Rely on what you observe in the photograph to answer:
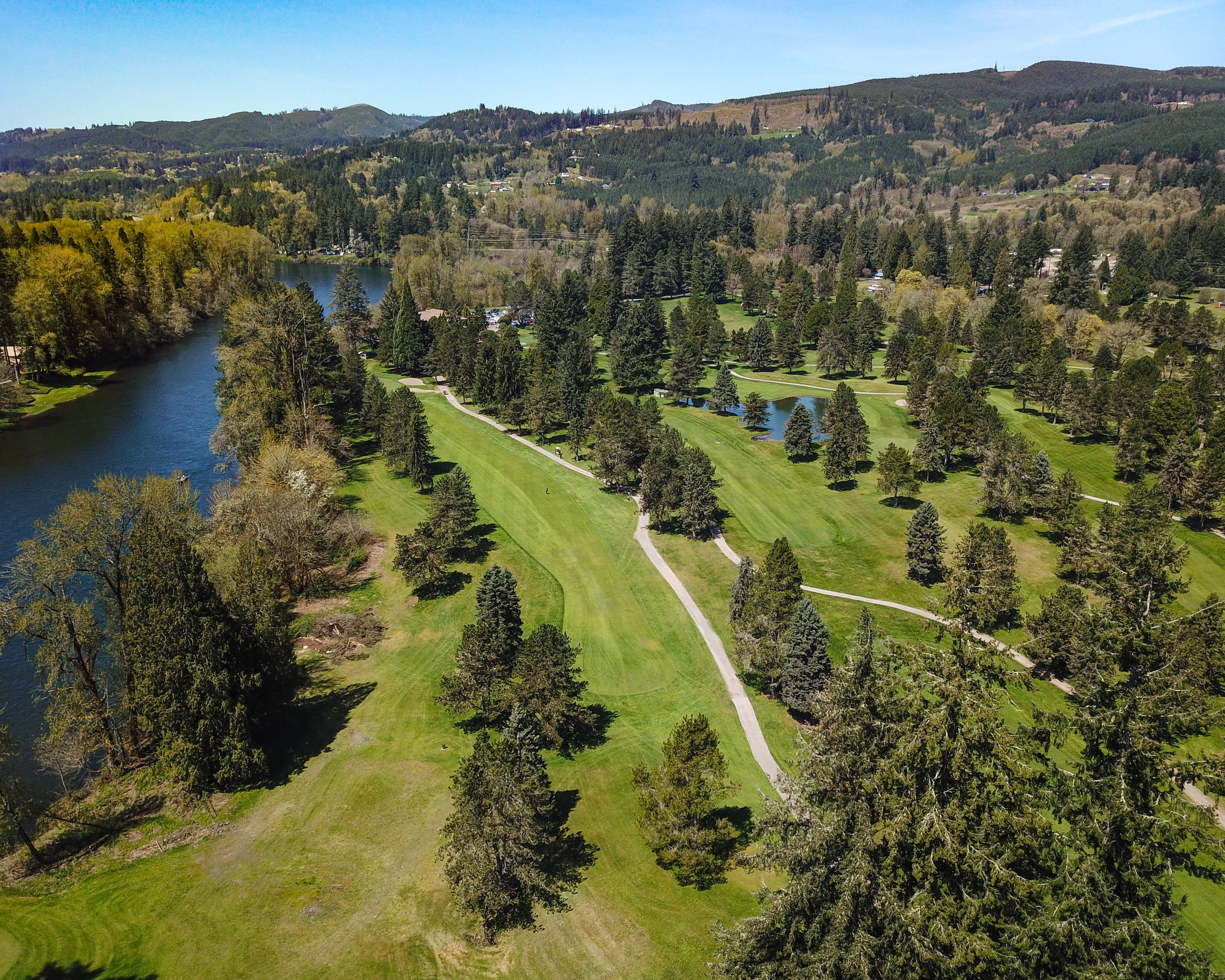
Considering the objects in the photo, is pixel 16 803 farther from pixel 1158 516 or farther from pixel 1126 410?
pixel 1126 410

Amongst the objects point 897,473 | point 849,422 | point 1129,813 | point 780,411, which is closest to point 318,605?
point 1129,813

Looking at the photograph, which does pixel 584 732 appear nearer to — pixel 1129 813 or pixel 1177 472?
pixel 1129 813

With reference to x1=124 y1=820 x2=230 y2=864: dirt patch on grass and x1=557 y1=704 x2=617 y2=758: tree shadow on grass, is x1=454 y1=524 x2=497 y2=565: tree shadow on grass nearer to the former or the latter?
x1=557 y1=704 x2=617 y2=758: tree shadow on grass

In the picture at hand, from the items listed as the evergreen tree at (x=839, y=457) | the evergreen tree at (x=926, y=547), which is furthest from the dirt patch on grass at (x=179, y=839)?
the evergreen tree at (x=839, y=457)

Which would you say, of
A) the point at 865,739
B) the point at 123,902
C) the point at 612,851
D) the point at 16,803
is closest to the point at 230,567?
the point at 16,803

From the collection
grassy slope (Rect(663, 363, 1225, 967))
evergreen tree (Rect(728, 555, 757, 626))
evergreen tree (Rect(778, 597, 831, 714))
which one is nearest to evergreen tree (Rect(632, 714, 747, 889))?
grassy slope (Rect(663, 363, 1225, 967))
